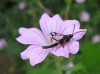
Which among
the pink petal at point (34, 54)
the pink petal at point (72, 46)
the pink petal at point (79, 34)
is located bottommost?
the pink petal at point (34, 54)

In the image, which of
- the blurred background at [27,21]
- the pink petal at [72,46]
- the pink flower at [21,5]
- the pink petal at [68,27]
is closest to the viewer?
the pink petal at [72,46]

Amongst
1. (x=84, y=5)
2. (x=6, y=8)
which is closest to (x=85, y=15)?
(x=84, y=5)

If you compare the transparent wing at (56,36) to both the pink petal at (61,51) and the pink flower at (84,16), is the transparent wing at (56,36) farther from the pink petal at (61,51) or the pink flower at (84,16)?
the pink flower at (84,16)

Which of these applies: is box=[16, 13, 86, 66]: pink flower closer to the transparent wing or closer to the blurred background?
the transparent wing

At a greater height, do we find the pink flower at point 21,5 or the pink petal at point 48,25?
the pink petal at point 48,25

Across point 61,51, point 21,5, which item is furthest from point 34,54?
point 21,5

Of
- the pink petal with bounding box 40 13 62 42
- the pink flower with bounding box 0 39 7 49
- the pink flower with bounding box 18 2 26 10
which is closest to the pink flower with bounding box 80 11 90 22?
the pink flower with bounding box 18 2 26 10

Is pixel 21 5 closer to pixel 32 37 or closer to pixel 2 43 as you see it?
pixel 2 43

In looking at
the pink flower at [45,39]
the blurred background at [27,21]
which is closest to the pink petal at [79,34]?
the pink flower at [45,39]
